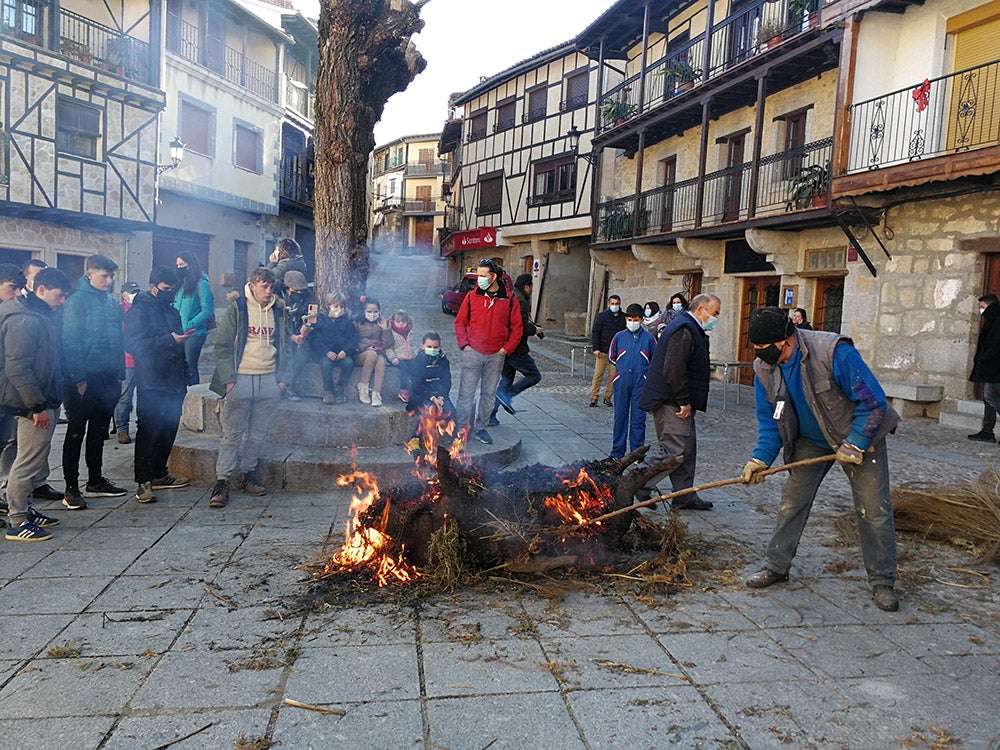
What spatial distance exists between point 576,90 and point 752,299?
505 inches

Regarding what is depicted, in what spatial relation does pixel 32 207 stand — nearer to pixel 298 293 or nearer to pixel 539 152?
pixel 298 293

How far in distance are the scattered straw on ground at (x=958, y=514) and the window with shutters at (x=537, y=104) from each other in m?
24.6

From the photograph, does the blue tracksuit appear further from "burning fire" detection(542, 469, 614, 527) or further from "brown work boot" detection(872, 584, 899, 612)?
"brown work boot" detection(872, 584, 899, 612)

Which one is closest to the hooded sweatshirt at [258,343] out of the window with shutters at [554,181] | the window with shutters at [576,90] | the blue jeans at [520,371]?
the blue jeans at [520,371]

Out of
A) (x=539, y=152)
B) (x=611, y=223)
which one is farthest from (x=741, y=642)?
(x=539, y=152)

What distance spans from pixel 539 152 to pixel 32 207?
665 inches

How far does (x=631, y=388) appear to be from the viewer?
7.24 metres

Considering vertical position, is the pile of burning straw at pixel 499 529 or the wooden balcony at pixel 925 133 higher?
the wooden balcony at pixel 925 133

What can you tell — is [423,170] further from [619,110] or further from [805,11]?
[805,11]

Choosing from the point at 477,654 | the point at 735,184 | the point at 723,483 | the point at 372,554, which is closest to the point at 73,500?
the point at 372,554

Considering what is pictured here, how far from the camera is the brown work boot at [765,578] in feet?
14.0

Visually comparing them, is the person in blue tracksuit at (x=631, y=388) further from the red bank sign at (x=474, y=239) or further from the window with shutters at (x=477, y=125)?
the window with shutters at (x=477, y=125)

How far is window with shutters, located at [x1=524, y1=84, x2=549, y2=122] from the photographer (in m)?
27.8

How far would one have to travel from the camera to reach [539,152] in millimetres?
27859
